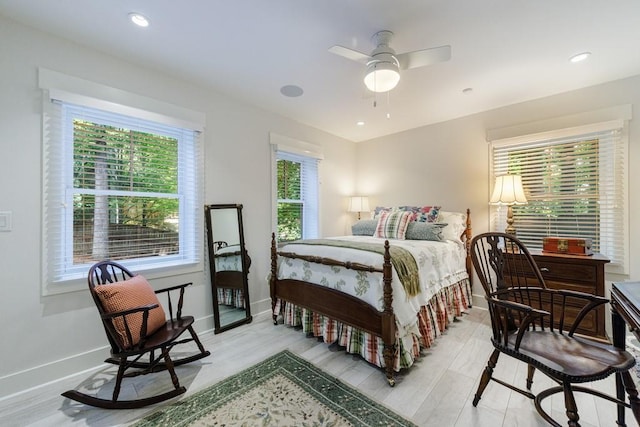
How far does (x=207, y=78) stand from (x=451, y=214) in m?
3.26

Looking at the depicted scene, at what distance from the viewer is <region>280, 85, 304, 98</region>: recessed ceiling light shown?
286cm

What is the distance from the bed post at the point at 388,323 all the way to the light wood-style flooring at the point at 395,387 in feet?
0.47

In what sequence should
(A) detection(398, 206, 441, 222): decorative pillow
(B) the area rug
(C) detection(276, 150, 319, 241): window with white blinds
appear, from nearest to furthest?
(B) the area rug, (A) detection(398, 206, 441, 222): decorative pillow, (C) detection(276, 150, 319, 241): window with white blinds

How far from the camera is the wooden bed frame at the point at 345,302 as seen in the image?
6.43ft

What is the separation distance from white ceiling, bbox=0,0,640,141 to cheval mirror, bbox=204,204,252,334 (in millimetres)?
1410

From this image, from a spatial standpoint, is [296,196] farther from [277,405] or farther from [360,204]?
[277,405]

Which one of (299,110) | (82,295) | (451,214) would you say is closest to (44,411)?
(82,295)

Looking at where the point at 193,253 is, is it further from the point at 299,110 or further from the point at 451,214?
the point at 451,214

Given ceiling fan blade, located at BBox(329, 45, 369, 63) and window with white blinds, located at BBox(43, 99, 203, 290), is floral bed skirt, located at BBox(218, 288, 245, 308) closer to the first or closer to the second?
window with white blinds, located at BBox(43, 99, 203, 290)

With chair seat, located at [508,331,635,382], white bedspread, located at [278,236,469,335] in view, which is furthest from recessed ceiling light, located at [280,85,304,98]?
chair seat, located at [508,331,635,382]

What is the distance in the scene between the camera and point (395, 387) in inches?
75.6

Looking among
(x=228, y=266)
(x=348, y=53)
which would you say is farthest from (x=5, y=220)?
(x=348, y=53)

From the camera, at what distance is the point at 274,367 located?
2.17m

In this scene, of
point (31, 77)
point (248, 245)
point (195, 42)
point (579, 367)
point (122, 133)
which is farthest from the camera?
point (248, 245)
